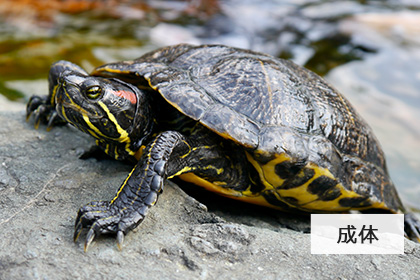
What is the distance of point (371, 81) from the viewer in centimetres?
738

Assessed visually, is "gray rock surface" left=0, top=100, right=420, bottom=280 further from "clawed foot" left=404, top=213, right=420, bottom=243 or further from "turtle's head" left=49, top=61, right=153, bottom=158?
"clawed foot" left=404, top=213, right=420, bottom=243

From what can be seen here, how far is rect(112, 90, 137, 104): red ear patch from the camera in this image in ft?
10.5

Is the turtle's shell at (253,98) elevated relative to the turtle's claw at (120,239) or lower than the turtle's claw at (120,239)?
elevated

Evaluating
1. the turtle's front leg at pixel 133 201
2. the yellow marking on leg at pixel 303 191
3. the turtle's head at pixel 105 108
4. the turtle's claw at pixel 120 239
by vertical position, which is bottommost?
the yellow marking on leg at pixel 303 191

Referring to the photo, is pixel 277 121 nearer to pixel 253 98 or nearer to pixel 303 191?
pixel 253 98

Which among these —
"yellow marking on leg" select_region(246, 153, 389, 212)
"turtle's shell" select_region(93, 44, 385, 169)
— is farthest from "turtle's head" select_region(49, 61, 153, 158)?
"yellow marking on leg" select_region(246, 153, 389, 212)

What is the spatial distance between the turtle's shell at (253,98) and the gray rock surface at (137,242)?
0.70 metres

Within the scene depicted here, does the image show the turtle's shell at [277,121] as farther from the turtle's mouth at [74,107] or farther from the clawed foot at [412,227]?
the turtle's mouth at [74,107]

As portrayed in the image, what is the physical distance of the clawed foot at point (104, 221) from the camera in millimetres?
2557

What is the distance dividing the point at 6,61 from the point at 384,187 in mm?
6002

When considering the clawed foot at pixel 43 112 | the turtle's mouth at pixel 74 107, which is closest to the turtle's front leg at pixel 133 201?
the turtle's mouth at pixel 74 107

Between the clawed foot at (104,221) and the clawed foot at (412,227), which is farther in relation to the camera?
the clawed foot at (412,227)

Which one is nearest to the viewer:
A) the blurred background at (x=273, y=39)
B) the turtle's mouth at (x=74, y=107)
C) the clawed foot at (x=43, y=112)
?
the turtle's mouth at (x=74, y=107)

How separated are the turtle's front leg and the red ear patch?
1.59 feet
